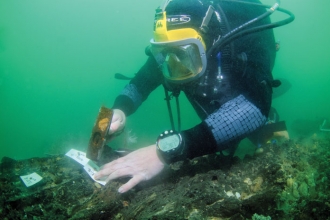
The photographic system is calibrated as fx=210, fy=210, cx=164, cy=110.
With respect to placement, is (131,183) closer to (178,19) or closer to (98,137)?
(98,137)

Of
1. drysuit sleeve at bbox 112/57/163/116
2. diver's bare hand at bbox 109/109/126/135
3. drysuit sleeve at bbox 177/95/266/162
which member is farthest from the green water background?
drysuit sleeve at bbox 177/95/266/162

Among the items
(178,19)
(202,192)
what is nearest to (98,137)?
(202,192)

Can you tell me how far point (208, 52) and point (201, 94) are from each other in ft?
1.72

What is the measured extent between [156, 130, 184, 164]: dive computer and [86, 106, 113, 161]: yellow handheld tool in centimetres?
62

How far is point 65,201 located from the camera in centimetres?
189

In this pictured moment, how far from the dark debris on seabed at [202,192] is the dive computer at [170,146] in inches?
10.9

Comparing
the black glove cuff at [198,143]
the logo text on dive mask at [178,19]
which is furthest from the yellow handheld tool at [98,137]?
the logo text on dive mask at [178,19]

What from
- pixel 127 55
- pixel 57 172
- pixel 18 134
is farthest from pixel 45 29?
pixel 57 172

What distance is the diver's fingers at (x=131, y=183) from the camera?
1812mm

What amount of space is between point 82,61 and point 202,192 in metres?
96.1

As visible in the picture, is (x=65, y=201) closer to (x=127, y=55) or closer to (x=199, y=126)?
(x=199, y=126)

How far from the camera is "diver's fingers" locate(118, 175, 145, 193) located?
71.3 inches

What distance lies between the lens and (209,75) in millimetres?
2553

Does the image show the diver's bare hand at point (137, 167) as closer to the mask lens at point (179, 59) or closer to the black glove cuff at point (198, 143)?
the black glove cuff at point (198, 143)
